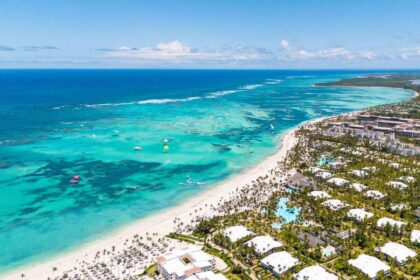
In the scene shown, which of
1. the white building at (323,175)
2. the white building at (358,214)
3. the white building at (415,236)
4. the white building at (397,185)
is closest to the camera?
the white building at (415,236)

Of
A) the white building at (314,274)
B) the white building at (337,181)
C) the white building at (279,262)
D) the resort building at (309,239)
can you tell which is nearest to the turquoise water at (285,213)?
the resort building at (309,239)

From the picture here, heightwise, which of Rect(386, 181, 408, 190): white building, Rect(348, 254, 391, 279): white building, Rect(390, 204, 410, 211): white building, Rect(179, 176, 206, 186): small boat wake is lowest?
Rect(179, 176, 206, 186): small boat wake

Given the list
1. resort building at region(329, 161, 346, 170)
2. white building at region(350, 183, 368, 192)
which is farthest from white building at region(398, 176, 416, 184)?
resort building at region(329, 161, 346, 170)

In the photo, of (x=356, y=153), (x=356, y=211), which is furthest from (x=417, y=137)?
(x=356, y=211)

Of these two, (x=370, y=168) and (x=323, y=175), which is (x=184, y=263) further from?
(x=370, y=168)

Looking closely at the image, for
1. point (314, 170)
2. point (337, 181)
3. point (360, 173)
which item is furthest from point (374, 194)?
point (314, 170)

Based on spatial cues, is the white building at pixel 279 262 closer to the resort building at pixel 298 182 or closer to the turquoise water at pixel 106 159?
the resort building at pixel 298 182

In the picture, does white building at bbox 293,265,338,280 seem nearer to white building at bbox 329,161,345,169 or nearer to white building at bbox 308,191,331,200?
white building at bbox 308,191,331,200
